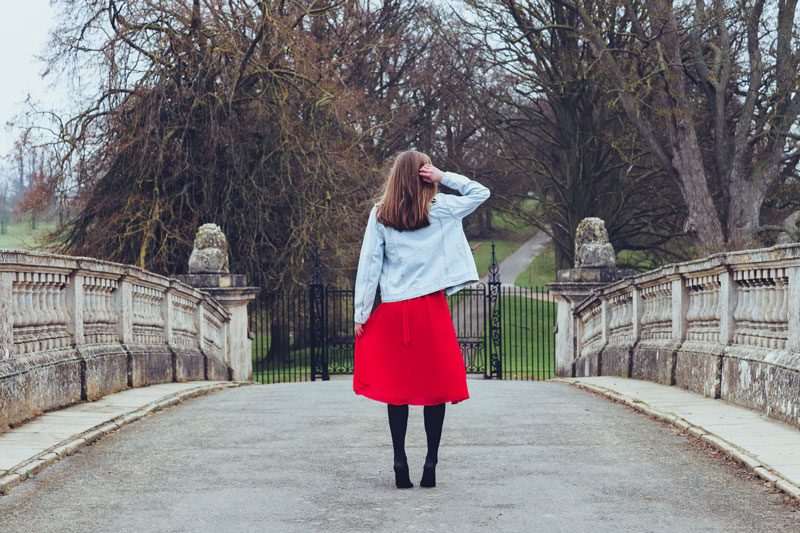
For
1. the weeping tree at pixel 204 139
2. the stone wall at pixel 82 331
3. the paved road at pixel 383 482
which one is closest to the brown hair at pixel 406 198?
the paved road at pixel 383 482

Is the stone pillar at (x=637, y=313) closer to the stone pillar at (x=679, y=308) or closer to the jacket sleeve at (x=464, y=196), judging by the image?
the stone pillar at (x=679, y=308)

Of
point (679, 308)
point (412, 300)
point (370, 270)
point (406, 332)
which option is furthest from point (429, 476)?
point (679, 308)

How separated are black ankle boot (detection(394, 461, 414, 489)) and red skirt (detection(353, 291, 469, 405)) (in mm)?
311

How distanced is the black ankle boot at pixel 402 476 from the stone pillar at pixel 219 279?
10.9m

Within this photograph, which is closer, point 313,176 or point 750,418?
point 750,418

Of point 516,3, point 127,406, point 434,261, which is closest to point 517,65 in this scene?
point 516,3

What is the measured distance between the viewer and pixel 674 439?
21.1 feet

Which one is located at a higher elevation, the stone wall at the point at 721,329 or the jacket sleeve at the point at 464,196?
the jacket sleeve at the point at 464,196

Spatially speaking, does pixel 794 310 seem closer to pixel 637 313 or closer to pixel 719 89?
pixel 637 313

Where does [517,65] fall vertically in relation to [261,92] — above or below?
above

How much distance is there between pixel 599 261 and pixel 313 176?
245 inches

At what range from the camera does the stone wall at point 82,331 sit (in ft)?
22.9

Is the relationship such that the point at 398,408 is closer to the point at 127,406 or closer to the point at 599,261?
the point at 127,406

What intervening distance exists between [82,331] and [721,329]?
5.46 m
